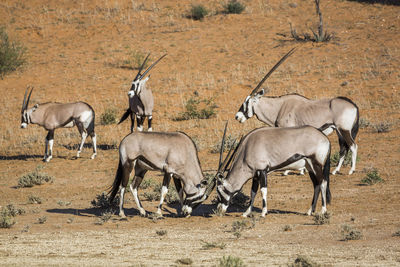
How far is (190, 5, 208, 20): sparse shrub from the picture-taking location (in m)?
40.0

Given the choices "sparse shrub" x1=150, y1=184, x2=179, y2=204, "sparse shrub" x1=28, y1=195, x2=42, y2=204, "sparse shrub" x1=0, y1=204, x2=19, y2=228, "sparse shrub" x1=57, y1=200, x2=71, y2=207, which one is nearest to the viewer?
"sparse shrub" x1=0, y1=204, x2=19, y2=228

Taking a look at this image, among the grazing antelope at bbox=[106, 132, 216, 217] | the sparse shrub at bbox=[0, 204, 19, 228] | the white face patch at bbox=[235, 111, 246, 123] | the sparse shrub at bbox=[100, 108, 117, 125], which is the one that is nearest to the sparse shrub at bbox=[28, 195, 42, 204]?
the sparse shrub at bbox=[0, 204, 19, 228]

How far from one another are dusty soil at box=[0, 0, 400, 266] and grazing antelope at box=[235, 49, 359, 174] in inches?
48.6

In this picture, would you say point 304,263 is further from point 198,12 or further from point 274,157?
point 198,12

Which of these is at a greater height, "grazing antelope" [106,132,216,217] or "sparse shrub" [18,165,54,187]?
"grazing antelope" [106,132,216,217]

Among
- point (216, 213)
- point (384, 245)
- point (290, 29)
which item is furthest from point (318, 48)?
point (384, 245)

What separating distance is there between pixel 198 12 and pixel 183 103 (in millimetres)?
15544

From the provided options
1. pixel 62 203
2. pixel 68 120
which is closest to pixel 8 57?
pixel 68 120

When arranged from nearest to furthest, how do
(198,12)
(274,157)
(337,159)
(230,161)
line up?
(274,157) < (230,161) < (337,159) < (198,12)

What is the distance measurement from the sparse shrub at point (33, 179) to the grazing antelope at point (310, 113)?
589 cm

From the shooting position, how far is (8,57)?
3269 cm

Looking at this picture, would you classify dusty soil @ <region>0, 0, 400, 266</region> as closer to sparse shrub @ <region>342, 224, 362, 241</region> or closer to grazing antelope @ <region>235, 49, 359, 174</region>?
sparse shrub @ <region>342, 224, 362, 241</region>

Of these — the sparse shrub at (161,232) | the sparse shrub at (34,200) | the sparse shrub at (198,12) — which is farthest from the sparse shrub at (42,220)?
the sparse shrub at (198,12)

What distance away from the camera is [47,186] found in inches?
650
